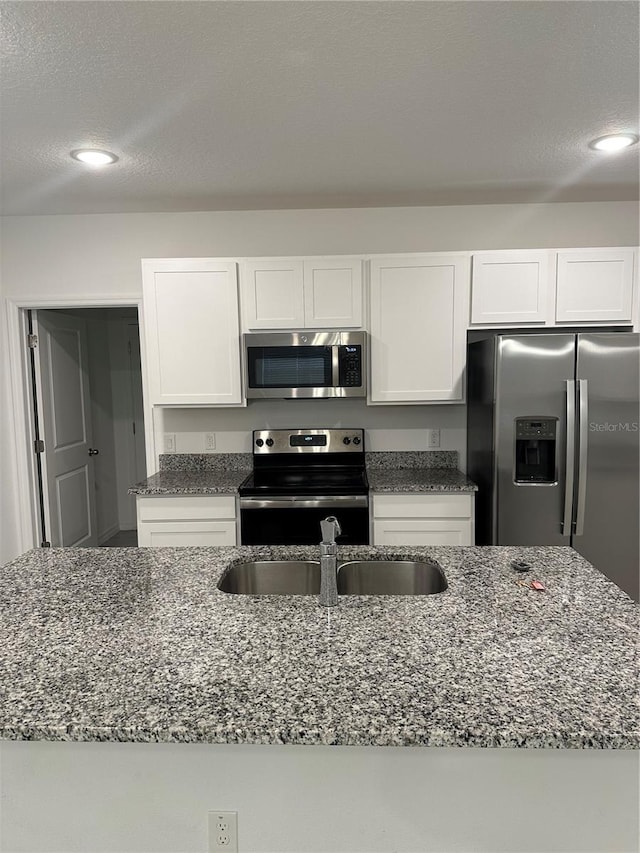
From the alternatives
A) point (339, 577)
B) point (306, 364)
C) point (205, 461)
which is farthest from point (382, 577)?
point (205, 461)

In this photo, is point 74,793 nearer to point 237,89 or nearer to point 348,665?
point 348,665

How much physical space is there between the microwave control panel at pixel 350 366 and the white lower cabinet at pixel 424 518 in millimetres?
698

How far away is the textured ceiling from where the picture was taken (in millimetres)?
1704

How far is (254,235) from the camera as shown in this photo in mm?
3646

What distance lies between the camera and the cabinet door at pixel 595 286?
320cm

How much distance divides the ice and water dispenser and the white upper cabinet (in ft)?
3.74

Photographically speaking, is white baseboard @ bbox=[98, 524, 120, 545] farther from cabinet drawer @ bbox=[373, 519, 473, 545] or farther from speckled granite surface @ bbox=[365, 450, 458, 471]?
cabinet drawer @ bbox=[373, 519, 473, 545]

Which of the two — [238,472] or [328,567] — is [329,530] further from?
[238,472]

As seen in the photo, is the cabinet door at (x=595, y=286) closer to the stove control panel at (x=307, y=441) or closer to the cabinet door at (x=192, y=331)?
the stove control panel at (x=307, y=441)

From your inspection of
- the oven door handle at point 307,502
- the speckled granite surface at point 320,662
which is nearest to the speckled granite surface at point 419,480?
the oven door handle at point 307,502

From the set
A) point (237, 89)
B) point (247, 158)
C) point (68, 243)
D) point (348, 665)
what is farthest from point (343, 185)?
point (348, 665)

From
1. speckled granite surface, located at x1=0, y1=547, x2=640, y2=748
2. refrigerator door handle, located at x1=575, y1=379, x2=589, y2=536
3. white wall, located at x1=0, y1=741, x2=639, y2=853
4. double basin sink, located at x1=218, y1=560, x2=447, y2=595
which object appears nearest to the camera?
speckled granite surface, located at x1=0, y1=547, x2=640, y2=748

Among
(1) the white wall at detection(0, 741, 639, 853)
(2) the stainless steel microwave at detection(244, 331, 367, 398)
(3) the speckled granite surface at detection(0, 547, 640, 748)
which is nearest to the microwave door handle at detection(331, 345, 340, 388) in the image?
(2) the stainless steel microwave at detection(244, 331, 367, 398)
